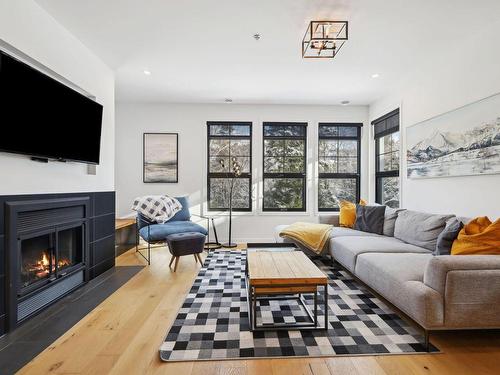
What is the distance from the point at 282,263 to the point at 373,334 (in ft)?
2.68

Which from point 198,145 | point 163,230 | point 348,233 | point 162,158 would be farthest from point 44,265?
point 348,233

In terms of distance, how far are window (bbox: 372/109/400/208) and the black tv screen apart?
416cm

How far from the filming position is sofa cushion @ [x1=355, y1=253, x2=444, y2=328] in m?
1.78

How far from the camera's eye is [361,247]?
9.64ft

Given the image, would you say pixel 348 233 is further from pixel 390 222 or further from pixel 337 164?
pixel 337 164

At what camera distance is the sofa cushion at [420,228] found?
284 centimetres

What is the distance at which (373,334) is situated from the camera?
6.48 ft

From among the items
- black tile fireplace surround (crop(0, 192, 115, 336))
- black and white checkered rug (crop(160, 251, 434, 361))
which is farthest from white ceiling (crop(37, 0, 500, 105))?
black and white checkered rug (crop(160, 251, 434, 361))

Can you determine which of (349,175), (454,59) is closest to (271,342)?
(454,59)

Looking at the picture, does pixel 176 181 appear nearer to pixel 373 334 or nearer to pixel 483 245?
pixel 373 334

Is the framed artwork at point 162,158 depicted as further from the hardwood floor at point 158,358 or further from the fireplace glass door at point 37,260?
the hardwood floor at point 158,358

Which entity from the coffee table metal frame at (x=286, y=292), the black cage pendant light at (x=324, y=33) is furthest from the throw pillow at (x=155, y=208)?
the black cage pendant light at (x=324, y=33)

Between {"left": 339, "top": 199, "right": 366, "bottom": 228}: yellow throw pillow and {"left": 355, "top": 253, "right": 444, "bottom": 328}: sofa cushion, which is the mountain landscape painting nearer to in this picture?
{"left": 339, "top": 199, "right": 366, "bottom": 228}: yellow throw pillow

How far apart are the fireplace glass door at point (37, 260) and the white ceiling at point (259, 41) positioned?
199 cm
